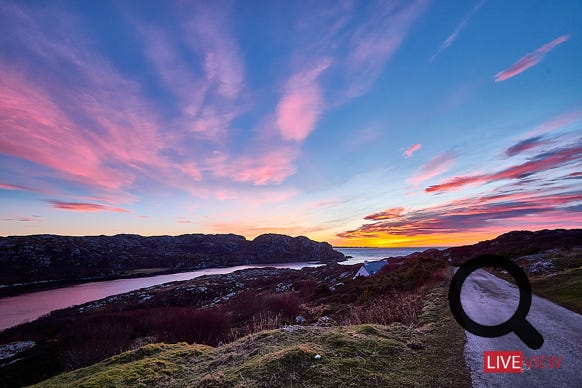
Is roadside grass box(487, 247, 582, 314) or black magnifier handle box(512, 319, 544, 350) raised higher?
roadside grass box(487, 247, 582, 314)

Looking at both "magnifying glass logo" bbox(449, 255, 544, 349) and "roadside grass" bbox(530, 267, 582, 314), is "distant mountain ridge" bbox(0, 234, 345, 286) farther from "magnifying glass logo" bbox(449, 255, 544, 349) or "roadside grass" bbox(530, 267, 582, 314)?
"roadside grass" bbox(530, 267, 582, 314)

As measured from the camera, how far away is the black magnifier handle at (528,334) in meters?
9.12

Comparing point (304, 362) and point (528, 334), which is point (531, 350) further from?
point (304, 362)

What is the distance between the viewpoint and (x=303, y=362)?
24.8 feet

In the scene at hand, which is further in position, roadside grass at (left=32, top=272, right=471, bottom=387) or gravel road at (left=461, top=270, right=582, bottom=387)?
roadside grass at (left=32, top=272, right=471, bottom=387)

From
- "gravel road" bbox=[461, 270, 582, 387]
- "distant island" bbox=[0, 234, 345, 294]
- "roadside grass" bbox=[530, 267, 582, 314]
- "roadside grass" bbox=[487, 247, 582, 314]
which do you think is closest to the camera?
"gravel road" bbox=[461, 270, 582, 387]

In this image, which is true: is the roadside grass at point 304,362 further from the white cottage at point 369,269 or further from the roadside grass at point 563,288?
the white cottage at point 369,269

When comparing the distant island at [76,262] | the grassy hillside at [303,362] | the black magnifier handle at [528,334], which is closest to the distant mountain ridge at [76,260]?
the distant island at [76,262]

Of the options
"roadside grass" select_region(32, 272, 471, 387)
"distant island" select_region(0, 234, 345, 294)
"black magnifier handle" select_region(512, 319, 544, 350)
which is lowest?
"black magnifier handle" select_region(512, 319, 544, 350)

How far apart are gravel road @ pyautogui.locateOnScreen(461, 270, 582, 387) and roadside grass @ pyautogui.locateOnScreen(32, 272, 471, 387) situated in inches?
17.9

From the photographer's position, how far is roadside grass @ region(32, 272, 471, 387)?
6.93 meters

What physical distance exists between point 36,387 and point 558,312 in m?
21.0

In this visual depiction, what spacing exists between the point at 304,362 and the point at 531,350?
719 centimetres

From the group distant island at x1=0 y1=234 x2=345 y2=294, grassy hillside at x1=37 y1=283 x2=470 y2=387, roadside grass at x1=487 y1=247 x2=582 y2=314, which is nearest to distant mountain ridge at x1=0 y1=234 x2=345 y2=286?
distant island at x1=0 y1=234 x2=345 y2=294
